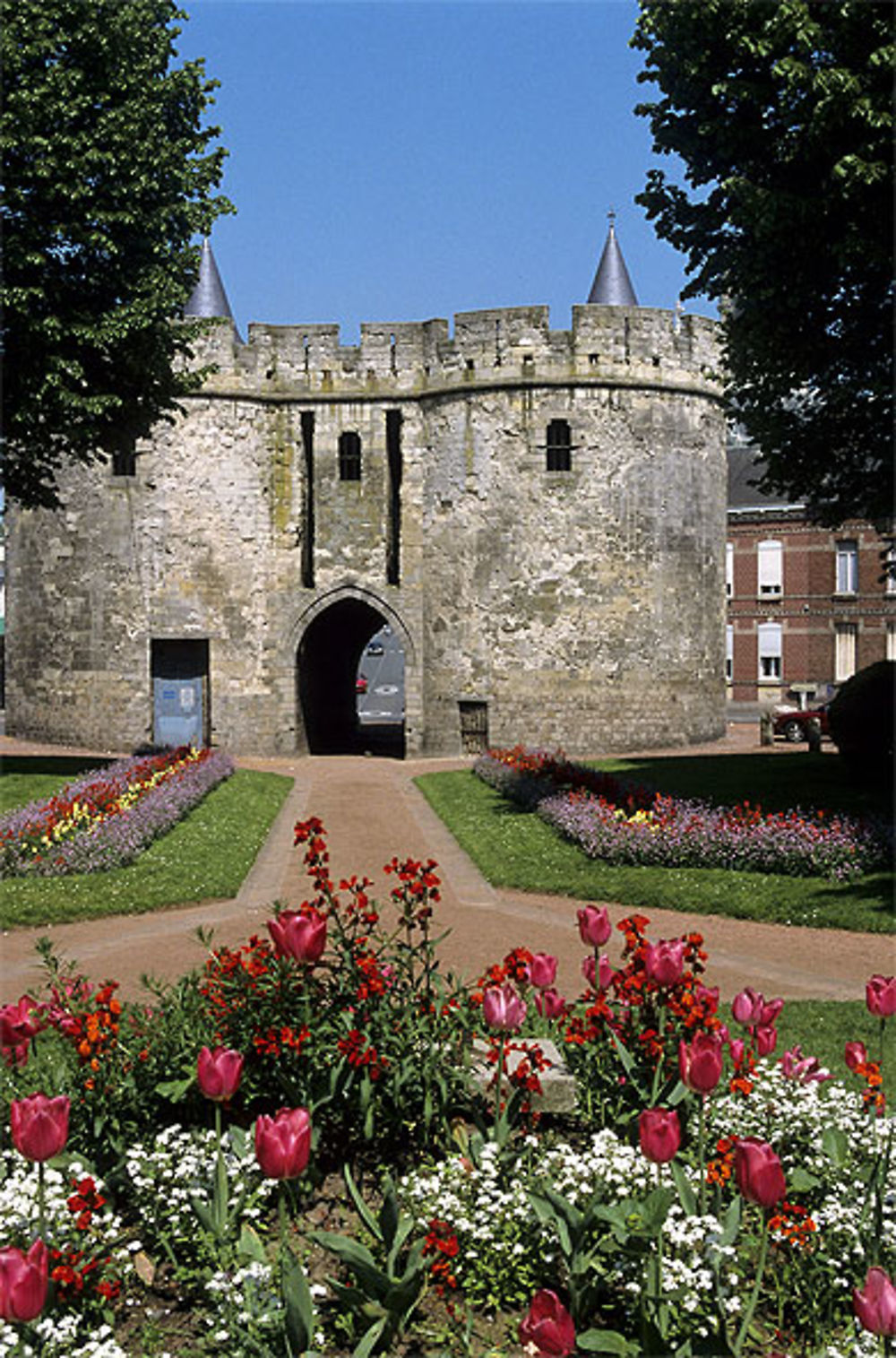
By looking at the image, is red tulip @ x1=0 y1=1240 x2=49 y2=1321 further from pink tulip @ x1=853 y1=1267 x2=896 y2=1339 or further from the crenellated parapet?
the crenellated parapet

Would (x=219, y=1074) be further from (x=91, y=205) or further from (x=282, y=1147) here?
(x=91, y=205)

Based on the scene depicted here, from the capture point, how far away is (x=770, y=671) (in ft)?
152

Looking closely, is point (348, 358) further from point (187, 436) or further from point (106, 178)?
point (106, 178)

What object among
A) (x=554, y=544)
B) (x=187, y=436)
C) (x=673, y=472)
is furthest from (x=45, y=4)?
(x=673, y=472)

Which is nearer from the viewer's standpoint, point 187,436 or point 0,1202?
point 0,1202

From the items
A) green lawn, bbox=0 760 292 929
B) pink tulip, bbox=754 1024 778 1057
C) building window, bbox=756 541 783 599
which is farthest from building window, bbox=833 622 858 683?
pink tulip, bbox=754 1024 778 1057

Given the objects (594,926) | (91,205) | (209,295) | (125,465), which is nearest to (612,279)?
(209,295)

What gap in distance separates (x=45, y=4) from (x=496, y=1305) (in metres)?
18.7

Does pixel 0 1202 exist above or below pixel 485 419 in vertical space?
below

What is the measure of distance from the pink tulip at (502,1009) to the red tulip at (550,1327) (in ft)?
5.55

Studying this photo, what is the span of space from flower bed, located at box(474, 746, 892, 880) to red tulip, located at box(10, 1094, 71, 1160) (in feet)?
35.1

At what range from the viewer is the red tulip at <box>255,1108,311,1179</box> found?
3.34 m

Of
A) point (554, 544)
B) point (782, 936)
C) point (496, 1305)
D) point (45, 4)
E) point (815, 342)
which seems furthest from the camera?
point (554, 544)

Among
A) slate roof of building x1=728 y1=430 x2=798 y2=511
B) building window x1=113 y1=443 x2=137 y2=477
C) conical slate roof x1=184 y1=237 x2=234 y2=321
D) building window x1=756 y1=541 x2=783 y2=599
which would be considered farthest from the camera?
slate roof of building x1=728 y1=430 x2=798 y2=511
